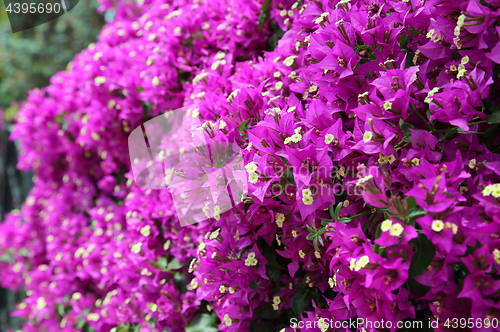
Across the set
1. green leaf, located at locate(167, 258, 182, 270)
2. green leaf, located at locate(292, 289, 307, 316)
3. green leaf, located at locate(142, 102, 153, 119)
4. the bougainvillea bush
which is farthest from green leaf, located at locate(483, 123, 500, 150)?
green leaf, located at locate(142, 102, 153, 119)

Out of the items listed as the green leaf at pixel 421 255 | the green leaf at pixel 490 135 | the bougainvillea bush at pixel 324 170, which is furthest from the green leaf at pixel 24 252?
the green leaf at pixel 490 135

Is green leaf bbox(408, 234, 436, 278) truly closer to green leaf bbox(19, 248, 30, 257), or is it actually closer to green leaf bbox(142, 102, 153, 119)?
green leaf bbox(142, 102, 153, 119)

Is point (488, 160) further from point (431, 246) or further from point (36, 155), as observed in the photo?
point (36, 155)

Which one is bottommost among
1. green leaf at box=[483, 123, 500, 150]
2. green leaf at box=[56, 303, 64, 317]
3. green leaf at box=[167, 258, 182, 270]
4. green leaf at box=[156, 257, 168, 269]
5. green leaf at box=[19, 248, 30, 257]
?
green leaf at box=[19, 248, 30, 257]

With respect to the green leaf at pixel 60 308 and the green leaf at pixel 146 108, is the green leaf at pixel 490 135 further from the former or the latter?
the green leaf at pixel 60 308

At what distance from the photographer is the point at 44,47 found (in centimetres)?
586

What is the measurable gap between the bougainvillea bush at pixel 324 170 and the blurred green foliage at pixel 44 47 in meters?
4.46

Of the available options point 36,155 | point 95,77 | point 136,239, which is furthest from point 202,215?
point 36,155

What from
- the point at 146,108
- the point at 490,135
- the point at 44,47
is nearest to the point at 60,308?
the point at 146,108

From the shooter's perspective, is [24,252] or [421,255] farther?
[24,252]

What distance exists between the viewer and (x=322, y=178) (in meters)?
0.86

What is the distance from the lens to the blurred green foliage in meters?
5.64

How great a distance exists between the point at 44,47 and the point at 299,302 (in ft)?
20.9

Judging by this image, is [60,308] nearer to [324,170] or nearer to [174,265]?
[174,265]
